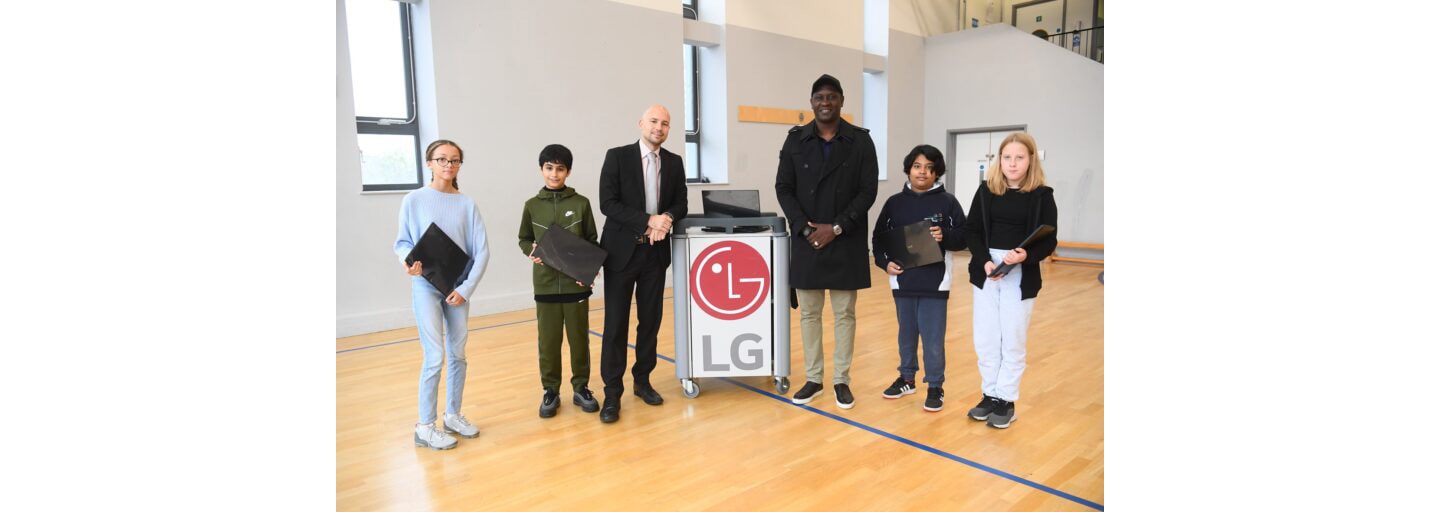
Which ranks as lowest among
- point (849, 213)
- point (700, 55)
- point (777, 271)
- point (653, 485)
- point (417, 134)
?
point (653, 485)

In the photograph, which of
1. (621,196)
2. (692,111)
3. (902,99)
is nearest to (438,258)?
(621,196)

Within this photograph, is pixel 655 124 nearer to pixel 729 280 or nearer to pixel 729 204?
pixel 729 204

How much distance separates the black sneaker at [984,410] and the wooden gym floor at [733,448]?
0.04 m

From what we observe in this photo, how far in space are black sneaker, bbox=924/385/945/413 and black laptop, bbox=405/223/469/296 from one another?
83.1 inches

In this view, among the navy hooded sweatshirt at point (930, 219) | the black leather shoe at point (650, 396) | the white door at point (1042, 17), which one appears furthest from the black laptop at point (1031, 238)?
the white door at point (1042, 17)

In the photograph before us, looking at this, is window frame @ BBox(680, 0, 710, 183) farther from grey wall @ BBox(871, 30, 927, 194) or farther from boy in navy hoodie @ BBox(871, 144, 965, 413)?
boy in navy hoodie @ BBox(871, 144, 965, 413)

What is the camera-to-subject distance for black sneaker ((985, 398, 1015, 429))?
2975 mm

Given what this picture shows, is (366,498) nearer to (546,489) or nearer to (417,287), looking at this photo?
(546,489)

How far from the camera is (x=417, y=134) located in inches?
226

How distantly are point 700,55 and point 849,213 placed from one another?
513cm

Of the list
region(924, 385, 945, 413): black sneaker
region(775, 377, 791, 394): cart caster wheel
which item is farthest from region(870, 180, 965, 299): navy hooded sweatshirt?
region(775, 377, 791, 394): cart caster wheel

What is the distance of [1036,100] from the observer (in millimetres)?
9312
